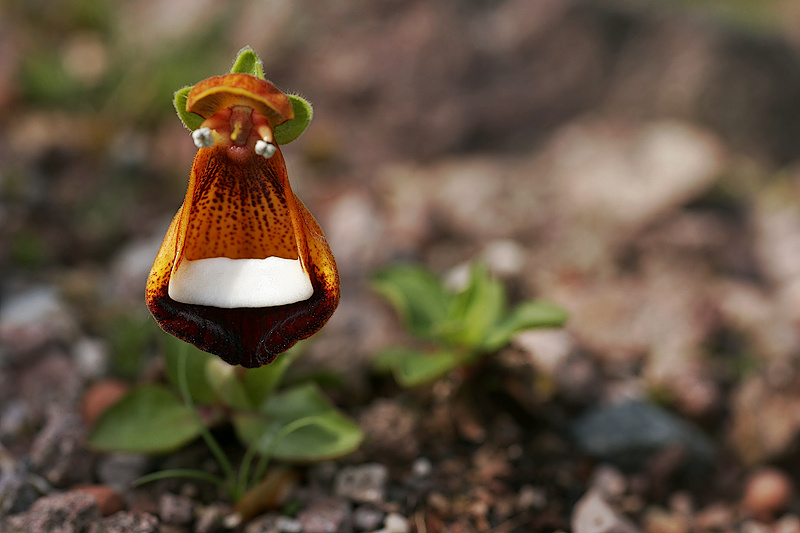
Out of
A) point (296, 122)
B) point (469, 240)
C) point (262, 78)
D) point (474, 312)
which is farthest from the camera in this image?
point (469, 240)

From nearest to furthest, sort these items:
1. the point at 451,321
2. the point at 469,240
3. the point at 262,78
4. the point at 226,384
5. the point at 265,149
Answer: the point at 265,149 < the point at 262,78 < the point at 226,384 < the point at 451,321 < the point at 469,240

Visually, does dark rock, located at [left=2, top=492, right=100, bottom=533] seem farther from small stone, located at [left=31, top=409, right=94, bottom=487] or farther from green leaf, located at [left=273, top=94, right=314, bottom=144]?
green leaf, located at [left=273, top=94, right=314, bottom=144]

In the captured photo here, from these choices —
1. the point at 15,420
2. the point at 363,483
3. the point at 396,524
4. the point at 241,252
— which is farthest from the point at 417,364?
the point at 15,420

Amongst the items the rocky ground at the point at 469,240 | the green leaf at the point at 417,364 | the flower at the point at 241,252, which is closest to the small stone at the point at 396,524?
the rocky ground at the point at 469,240

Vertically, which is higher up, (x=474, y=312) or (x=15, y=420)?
(x=474, y=312)

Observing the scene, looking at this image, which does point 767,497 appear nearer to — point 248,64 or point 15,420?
point 248,64

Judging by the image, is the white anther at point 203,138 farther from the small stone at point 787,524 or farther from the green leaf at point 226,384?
the small stone at point 787,524

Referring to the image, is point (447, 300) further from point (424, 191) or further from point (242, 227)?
Result: point (424, 191)

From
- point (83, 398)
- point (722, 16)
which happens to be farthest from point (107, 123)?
point (722, 16)
